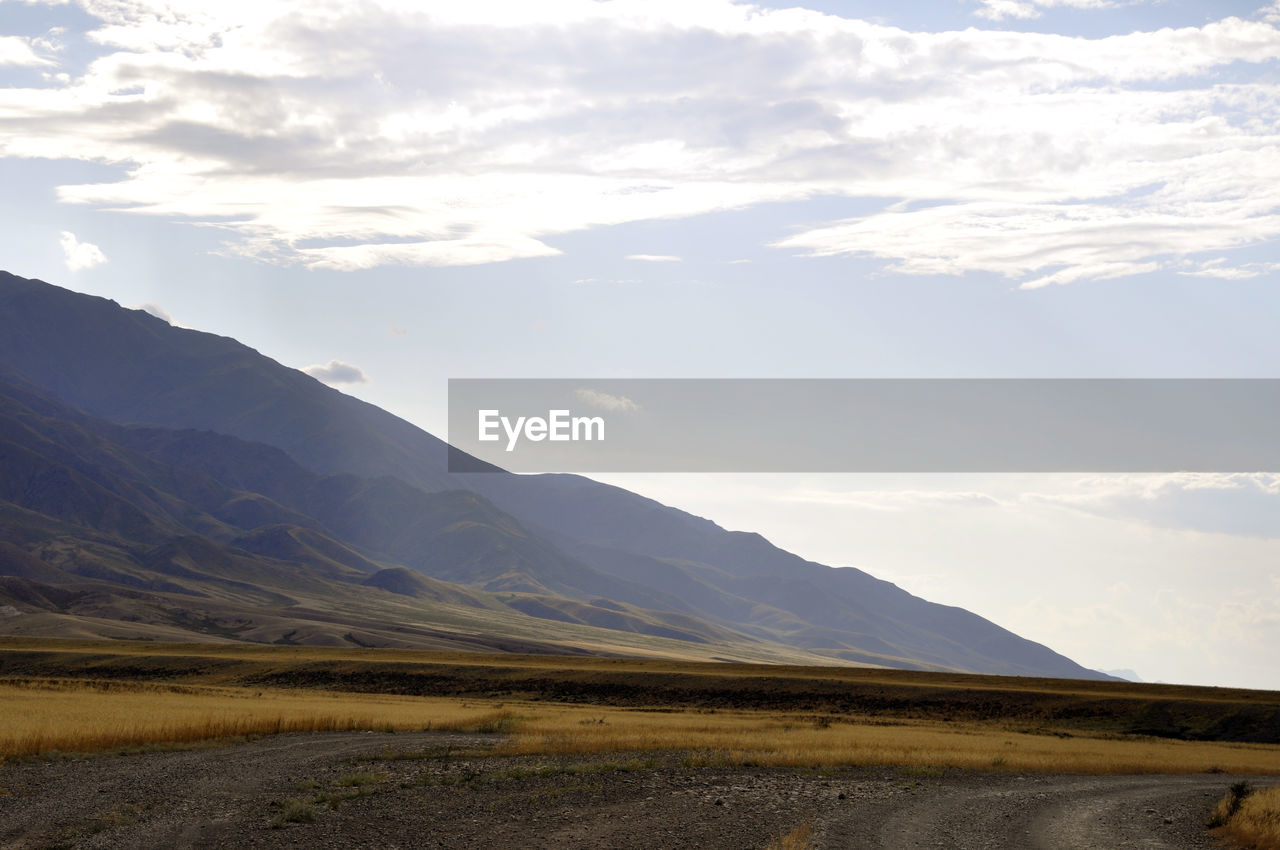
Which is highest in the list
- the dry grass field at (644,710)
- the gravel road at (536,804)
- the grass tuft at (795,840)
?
the grass tuft at (795,840)

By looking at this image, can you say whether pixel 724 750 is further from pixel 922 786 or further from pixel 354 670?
pixel 354 670

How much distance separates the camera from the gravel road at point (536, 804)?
1948 cm

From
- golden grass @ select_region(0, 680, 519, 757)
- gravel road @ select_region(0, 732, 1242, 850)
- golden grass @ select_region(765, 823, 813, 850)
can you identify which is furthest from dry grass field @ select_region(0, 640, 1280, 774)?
golden grass @ select_region(765, 823, 813, 850)

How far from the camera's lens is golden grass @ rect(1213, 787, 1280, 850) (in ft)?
66.6

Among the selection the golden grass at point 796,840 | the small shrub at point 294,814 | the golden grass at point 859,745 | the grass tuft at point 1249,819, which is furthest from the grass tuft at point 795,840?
the golden grass at point 859,745

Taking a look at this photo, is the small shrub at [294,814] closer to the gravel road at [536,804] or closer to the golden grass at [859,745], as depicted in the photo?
the gravel road at [536,804]

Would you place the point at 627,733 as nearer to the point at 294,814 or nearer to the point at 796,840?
the point at 294,814

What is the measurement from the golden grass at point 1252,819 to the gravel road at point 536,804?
0.66 metres

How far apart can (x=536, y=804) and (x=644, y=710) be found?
4162cm

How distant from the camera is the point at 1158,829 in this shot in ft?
74.6

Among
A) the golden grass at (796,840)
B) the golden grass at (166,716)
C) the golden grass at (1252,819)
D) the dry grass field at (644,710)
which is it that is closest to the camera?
the golden grass at (796,840)

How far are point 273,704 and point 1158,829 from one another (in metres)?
42.1

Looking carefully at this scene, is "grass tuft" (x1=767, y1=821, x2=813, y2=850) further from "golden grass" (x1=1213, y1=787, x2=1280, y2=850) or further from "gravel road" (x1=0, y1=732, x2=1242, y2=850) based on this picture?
"golden grass" (x1=1213, y1=787, x2=1280, y2=850)

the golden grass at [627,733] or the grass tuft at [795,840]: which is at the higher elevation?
the grass tuft at [795,840]
